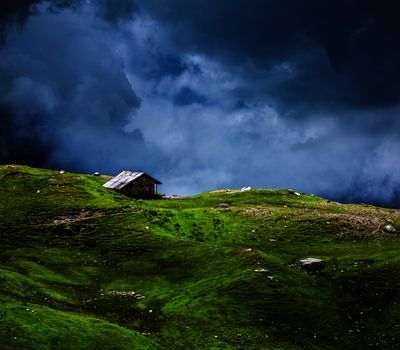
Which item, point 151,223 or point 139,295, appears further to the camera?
point 151,223

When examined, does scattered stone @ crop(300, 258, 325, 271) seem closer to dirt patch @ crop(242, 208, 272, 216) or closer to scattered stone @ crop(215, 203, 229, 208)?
dirt patch @ crop(242, 208, 272, 216)

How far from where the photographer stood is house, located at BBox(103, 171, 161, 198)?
125 m

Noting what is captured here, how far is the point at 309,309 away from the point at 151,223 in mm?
38145

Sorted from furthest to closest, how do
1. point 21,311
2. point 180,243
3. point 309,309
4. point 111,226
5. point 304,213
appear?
point 304,213 < point 111,226 < point 180,243 < point 309,309 < point 21,311

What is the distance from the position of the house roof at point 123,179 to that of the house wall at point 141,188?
2.94 ft

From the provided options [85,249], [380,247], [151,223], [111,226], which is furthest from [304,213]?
[85,249]

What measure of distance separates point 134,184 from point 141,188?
110 inches

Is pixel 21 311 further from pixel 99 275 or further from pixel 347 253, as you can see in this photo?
pixel 347 253

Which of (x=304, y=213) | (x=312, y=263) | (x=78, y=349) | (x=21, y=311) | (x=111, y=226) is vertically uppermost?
(x=304, y=213)

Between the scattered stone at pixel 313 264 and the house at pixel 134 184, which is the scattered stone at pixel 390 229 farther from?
the house at pixel 134 184

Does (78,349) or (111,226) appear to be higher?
(111,226)

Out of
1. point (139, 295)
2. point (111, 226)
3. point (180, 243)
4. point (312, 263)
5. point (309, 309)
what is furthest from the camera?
point (111, 226)

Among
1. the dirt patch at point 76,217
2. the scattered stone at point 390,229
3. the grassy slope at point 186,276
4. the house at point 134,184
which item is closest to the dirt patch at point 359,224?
the grassy slope at point 186,276

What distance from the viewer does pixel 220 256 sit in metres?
61.3
